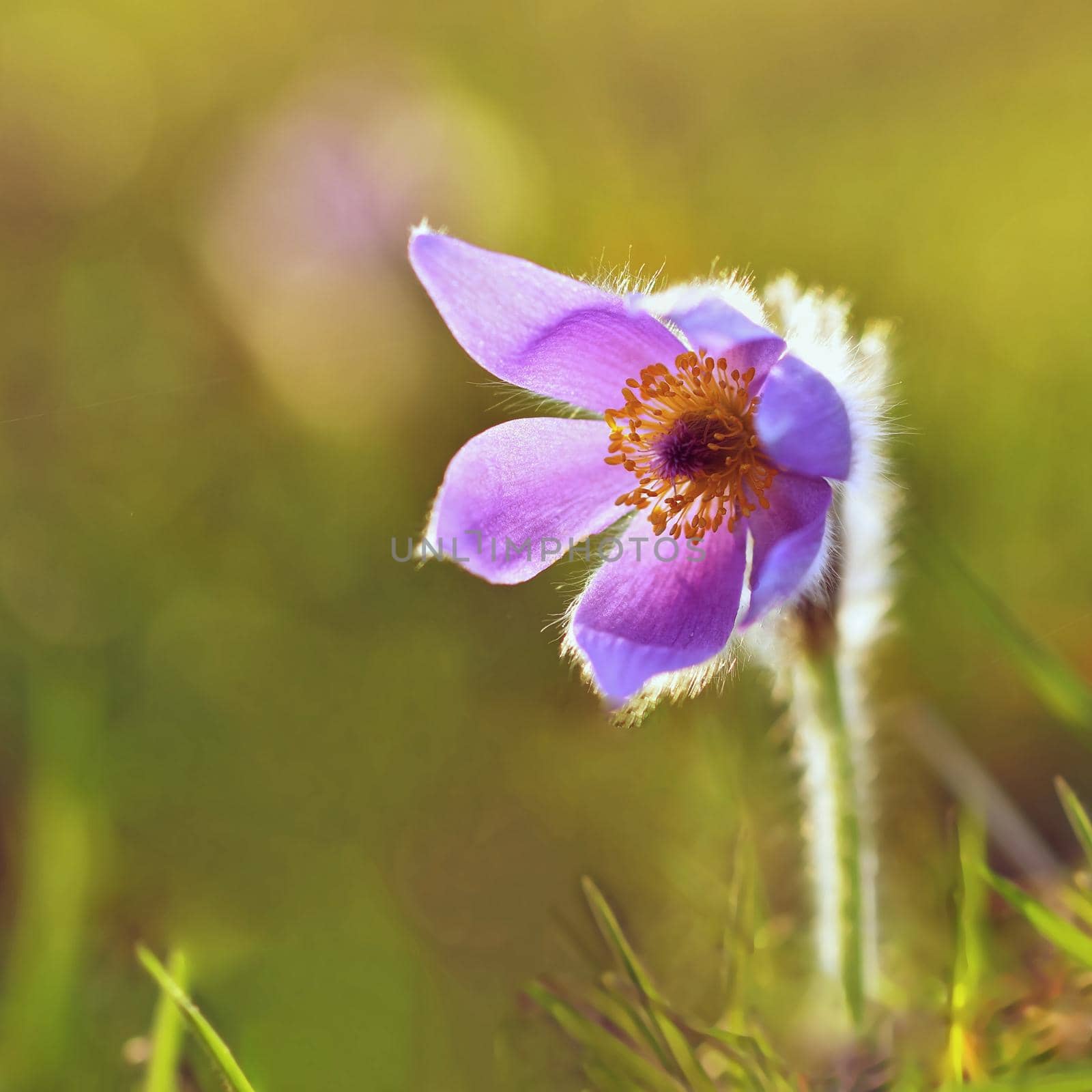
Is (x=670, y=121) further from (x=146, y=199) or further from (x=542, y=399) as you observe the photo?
(x=542, y=399)

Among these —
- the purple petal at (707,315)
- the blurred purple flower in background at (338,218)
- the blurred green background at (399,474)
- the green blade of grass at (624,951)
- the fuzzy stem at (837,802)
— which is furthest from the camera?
the blurred purple flower in background at (338,218)

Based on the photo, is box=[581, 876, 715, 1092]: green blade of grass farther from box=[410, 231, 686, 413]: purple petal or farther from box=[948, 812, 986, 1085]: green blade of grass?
box=[410, 231, 686, 413]: purple petal

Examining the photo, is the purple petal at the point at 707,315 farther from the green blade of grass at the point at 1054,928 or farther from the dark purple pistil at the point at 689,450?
the green blade of grass at the point at 1054,928

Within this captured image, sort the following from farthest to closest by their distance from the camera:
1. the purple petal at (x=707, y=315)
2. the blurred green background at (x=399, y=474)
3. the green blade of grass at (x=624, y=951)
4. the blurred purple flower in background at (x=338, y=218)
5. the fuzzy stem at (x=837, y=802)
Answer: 1. the blurred purple flower in background at (x=338, y=218)
2. the blurred green background at (x=399, y=474)
3. the fuzzy stem at (x=837, y=802)
4. the green blade of grass at (x=624, y=951)
5. the purple petal at (x=707, y=315)

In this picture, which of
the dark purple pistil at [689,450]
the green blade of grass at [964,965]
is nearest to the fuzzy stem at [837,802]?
the green blade of grass at [964,965]

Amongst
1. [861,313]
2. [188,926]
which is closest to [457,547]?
[188,926]

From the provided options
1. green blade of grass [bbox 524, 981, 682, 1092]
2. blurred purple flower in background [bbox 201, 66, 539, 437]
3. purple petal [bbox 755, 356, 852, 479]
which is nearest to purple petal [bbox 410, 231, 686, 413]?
purple petal [bbox 755, 356, 852, 479]
